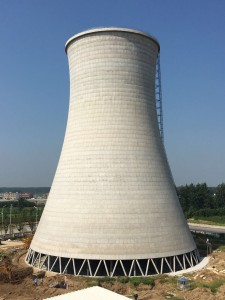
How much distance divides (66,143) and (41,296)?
34.9 ft

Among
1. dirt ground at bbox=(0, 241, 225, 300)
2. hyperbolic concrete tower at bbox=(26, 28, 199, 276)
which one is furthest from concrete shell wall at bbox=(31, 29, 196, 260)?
dirt ground at bbox=(0, 241, 225, 300)

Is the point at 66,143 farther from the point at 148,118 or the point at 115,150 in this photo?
the point at 148,118

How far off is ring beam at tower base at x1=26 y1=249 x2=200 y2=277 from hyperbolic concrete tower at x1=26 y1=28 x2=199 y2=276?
0.06m

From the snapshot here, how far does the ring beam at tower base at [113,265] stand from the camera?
20.2 metres

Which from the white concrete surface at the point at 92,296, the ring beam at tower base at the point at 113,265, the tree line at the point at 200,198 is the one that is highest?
the tree line at the point at 200,198

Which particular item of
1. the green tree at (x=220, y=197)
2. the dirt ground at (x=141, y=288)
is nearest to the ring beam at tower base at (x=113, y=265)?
the dirt ground at (x=141, y=288)

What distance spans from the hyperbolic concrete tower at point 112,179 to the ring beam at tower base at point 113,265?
0.06 m

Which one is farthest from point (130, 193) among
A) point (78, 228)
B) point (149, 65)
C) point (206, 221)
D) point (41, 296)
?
point (206, 221)

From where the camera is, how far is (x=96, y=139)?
22578 millimetres

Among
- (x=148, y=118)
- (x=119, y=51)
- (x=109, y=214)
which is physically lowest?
(x=109, y=214)

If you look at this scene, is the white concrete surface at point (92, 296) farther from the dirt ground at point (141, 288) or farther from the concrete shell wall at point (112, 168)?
the concrete shell wall at point (112, 168)

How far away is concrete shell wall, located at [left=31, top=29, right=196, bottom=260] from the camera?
2064 centimetres

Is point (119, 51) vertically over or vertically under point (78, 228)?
over

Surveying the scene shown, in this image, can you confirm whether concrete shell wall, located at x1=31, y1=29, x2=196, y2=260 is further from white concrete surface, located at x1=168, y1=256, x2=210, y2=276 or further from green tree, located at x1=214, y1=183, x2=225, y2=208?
green tree, located at x1=214, y1=183, x2=225, y2=208
